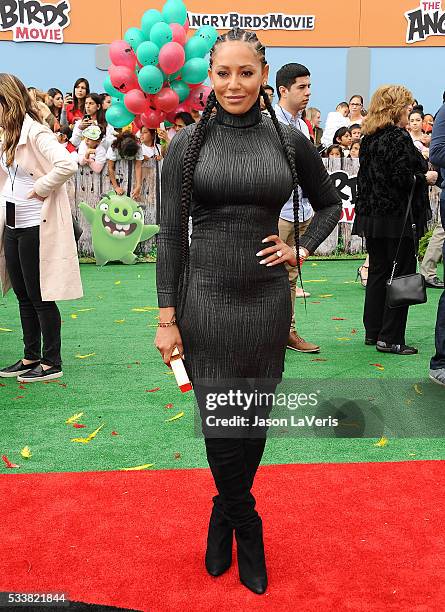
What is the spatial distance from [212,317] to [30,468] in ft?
5.93

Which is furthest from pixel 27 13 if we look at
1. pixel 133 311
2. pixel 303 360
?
pixel 303 360

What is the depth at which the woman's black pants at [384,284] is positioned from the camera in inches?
249

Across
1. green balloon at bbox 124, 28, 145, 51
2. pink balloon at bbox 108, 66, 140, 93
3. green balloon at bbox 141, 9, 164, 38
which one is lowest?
pink balloon at bbox 108, 66, 140, 93

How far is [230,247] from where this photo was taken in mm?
2738

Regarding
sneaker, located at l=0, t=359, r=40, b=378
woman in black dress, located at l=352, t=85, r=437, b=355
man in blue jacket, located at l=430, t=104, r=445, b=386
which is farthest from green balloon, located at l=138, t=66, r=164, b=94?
man in blue jacket, located at l=430, t=104, r=445, b=386

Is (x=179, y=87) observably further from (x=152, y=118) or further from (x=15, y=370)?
(x=15, y=370)

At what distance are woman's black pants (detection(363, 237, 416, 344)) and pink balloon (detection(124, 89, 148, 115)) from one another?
18.8 feet

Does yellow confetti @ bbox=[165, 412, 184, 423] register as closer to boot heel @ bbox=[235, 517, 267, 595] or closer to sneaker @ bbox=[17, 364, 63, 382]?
sneaker @ bbox=[17, 364, 63, 382]

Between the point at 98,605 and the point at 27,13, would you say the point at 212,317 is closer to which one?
the point at 98,605

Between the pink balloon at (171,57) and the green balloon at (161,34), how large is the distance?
0.41 feet

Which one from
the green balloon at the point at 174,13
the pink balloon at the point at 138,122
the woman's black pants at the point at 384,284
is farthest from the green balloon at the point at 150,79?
the woman's black pants at the point at 384,284

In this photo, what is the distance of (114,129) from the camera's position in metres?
12.3

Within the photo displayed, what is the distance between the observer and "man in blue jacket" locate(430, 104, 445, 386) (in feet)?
16.8

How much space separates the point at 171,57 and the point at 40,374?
6.40 meters
